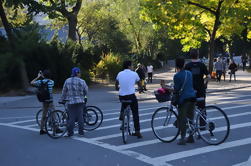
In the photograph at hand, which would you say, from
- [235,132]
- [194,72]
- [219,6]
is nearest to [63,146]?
[194,72]

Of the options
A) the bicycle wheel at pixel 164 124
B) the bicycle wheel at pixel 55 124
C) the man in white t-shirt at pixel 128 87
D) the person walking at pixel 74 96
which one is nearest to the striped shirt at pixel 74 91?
the person walking at pixel 74 96

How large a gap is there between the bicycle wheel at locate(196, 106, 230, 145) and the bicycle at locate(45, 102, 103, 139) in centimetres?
345

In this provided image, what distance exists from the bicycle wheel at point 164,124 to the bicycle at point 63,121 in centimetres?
241

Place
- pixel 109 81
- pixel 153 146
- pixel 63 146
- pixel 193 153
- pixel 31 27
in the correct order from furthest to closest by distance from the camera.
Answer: pixel 109 81
pixel 63 146
pixel 153 146
pixel 193 153
pixel 31 27

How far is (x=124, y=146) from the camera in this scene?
7.84m

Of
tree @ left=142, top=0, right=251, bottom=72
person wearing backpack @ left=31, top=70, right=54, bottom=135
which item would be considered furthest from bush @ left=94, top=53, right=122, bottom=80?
person wearing backpack @ left=31, top=70, right=54, bottom=135

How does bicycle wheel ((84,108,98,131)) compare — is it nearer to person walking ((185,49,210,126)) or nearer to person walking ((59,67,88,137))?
person walking ((59,67,88,137))

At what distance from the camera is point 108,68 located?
31.9 m

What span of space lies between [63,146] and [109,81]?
24.0 m

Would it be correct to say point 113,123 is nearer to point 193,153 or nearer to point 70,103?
point 70,103

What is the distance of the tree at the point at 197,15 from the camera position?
88.3 feet

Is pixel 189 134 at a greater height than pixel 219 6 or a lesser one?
lesser

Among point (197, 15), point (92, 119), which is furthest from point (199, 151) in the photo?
point (197, 15)

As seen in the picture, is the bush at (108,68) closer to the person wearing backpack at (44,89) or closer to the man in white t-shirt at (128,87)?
the person wearing backpack at (44,89)
